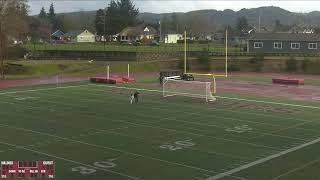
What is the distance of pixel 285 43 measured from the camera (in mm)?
72188

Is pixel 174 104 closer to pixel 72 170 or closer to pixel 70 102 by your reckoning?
pixel 70 102

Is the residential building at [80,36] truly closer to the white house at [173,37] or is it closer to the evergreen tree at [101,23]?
the evergreen tree at [101,23]

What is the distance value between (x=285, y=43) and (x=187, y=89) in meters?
38.5

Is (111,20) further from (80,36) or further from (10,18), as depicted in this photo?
(10,18)

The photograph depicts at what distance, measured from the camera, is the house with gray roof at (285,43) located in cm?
7106

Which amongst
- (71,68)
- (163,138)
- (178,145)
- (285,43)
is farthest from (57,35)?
(178,145)

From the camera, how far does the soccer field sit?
15.7 meters

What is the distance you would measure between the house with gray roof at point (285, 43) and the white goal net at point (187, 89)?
35838 mm

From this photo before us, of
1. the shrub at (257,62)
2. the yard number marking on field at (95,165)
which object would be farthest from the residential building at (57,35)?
the yard number marking on field at (95,165)

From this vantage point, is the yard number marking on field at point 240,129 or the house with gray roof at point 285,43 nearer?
Answer: the yard number marking on field at point 240,129

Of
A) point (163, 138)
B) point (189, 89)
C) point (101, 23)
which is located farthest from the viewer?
point (101, 23)

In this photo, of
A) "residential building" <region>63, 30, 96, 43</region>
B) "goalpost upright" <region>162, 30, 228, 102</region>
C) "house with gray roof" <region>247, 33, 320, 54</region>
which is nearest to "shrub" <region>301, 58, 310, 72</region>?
"house with gray roof" <region>247, 33, 320, 54</region>

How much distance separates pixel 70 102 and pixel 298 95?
1597 centimetres

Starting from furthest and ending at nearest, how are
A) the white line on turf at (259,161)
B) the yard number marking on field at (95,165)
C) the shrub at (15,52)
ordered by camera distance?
1. the shrub at (15,52)
2. the yard number marking on field at (95,165)
3. the white line on turf at (259,161)
